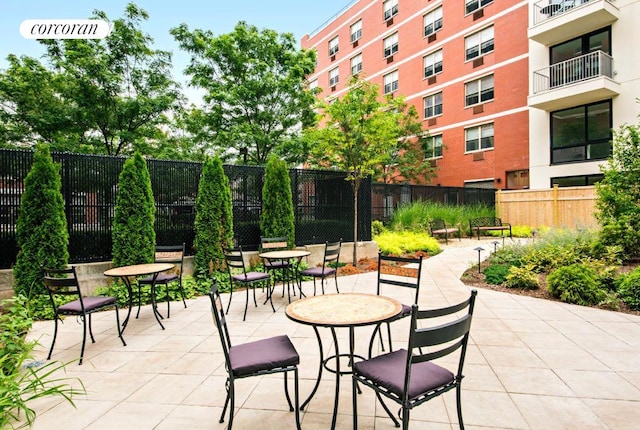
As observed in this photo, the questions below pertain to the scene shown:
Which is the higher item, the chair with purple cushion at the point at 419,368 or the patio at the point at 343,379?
the chair with purple cushion at the point at 419,368

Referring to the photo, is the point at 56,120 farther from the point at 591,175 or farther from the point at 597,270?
the point at 591,175

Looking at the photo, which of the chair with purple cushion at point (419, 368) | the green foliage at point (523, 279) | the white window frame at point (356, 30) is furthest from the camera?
the white window frame at point (356, 30)

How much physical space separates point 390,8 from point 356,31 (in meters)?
3.40

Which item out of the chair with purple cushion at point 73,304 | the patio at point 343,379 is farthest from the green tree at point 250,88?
the chair with purple cushion at point 73,304

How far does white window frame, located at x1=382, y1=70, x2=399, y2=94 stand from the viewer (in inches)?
914

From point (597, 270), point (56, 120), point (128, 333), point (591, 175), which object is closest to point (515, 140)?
point (591, 175)

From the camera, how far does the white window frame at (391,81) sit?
2320 centimetres

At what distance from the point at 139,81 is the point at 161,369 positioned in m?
12.0

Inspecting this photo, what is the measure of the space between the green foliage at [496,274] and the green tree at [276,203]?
4.48 meters

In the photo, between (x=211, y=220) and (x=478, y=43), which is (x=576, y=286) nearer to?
(x=211, y=220)

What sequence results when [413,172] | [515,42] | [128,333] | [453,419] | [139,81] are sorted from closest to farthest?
1. [453,419]
2. [128,333]
3. [139,81]
4. [515,42]
5. [413,172]

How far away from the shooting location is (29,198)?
5.43 m

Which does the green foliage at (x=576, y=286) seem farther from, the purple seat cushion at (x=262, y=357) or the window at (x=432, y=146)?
the window at (x=432, y=146)

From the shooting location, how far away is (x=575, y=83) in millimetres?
13438
